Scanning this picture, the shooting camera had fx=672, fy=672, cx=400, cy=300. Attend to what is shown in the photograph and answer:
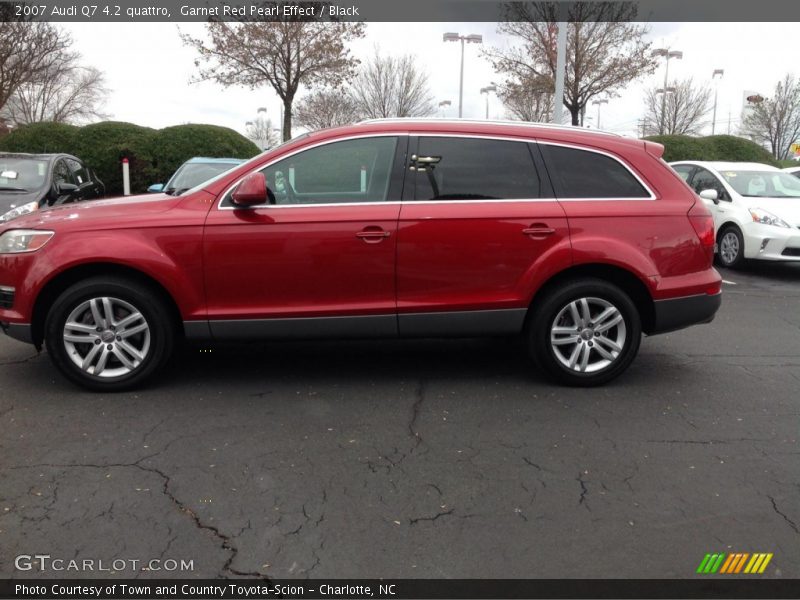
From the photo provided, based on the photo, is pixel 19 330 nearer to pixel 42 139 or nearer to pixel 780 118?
pixel 42 139

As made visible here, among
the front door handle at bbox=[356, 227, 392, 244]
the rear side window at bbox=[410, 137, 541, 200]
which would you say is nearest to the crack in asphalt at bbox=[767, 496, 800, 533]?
the rear side window at bbox=[410, 137, 541, 200]

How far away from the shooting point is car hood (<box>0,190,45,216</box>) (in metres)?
7.82

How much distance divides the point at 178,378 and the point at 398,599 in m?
2.83

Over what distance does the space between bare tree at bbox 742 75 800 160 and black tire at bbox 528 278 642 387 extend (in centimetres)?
4362

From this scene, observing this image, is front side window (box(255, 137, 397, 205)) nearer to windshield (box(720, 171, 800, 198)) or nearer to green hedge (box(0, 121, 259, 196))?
windshield (box(720, 171, 800, 198))

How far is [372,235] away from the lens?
4355 mm

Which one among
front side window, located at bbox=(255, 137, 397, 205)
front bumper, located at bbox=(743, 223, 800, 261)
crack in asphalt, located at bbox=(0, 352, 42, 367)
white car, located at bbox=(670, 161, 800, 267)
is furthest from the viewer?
white car, located at bbox=(670, 161, 800, 267)

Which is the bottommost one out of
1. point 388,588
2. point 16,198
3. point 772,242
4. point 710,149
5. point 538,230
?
point 388,588

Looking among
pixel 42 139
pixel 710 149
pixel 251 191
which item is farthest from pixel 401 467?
pixel 710 149

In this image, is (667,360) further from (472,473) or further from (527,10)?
(527,10)

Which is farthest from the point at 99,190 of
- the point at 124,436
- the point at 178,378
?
the point at 124,436

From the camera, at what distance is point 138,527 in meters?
2.89

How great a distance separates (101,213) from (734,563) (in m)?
4.06

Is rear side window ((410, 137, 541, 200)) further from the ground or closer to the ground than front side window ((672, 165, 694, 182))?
closer to the ground
